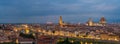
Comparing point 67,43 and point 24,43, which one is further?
point 24,43

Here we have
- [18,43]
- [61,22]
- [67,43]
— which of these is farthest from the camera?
[61,22]

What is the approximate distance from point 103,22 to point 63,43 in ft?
175

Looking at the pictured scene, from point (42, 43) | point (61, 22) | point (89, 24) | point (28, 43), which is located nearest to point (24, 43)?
point (28, 43)

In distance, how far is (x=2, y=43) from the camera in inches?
1293

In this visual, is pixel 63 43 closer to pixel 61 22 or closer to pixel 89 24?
pixel 61 22

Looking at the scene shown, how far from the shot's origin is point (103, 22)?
81.9m

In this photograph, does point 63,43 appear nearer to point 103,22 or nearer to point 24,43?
point 24,43

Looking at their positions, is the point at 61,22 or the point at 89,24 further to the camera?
the point at 89,24

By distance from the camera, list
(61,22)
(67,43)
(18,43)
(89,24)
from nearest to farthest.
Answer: (67,43) → (18,43) → (61,22) → (89,24)

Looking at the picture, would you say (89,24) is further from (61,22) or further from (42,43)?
(42,43)

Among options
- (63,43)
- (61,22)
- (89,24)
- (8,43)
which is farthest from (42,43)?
(89,24)

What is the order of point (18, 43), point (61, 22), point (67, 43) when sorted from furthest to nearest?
1. point (61, 22)
2. point (18, 43)
3. point (67, 43)

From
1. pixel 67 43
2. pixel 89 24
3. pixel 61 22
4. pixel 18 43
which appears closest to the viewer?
pixel 67 43

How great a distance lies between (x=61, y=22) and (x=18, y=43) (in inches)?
1776
